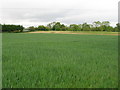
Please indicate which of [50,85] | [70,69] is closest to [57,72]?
[70,69]

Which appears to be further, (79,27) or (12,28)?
(79,27)

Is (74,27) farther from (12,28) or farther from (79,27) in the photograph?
(12,28)

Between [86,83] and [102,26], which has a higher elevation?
[102,26]

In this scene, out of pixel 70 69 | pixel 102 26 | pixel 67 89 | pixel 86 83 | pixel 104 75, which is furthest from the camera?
pixel 102 26

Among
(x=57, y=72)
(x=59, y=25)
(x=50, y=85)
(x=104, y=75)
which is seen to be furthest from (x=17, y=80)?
(x=59, y=25)

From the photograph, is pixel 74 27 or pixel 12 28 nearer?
pixel 12 28

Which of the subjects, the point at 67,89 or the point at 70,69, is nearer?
the point at 67,89

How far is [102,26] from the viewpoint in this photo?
69812 millimetres

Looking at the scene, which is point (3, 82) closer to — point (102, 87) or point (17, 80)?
point (17, 80)

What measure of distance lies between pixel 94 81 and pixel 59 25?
71.5 meters

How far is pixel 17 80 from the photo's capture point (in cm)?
263

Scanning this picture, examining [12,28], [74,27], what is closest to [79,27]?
[74,27]

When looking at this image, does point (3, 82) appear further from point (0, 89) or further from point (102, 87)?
point (102, 87)

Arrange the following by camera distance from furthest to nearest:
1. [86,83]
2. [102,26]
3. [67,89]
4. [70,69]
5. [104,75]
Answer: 1. [102,26]
2. [70,69]
3. [104,75]
4. [86,83]
5. [67,89]
